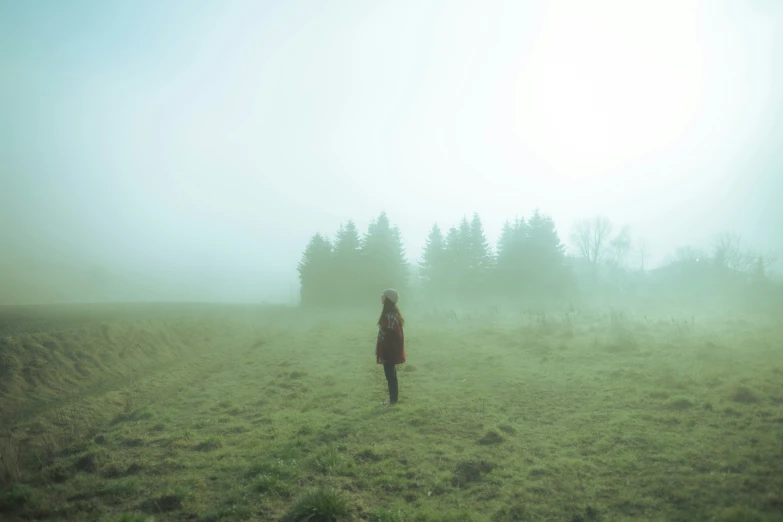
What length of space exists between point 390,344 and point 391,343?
4cm

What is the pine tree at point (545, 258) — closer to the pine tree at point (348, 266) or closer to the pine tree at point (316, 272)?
the pine tree at point (348, 266)

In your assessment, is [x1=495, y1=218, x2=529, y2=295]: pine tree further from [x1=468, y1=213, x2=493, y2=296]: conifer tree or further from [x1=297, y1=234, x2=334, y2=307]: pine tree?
[x1=297, y1=234, x2=334, y2=307]: pine tree

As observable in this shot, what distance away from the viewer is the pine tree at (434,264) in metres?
49.9

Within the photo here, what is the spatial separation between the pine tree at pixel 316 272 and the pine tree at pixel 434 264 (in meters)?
13.0

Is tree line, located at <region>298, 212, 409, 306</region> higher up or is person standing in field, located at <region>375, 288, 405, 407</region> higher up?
tree line, located at <region>298, 212, 409, 306</region>

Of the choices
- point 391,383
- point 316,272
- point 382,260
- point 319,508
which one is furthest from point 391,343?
point 316,272

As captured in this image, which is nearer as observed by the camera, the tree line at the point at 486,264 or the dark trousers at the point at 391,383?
the dark trousers at the point at 391,383

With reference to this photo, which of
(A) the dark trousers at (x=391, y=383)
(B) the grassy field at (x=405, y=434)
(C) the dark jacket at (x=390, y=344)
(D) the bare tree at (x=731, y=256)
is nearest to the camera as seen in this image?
(B) the grassy field at (x=405, y=434)

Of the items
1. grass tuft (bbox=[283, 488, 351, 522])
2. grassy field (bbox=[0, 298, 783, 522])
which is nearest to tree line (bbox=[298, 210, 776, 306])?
grassy field (bbox=[0, 298, 783, 522])

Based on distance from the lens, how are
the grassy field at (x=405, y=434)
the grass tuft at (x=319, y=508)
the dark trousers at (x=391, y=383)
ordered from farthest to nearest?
the dark trousers at (x=391, y=383) → the grassy field at (x=405, y=434) → the grass tuft at (x=319, y=508)

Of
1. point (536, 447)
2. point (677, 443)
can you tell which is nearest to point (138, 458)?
point (536, 447)

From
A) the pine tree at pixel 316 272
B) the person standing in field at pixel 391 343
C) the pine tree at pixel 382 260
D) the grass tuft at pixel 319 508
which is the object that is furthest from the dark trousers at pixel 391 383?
the pine tree at pixel 316 272

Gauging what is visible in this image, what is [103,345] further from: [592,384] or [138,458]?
[592,384]

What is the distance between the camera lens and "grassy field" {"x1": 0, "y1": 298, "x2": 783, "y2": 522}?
197 inches
